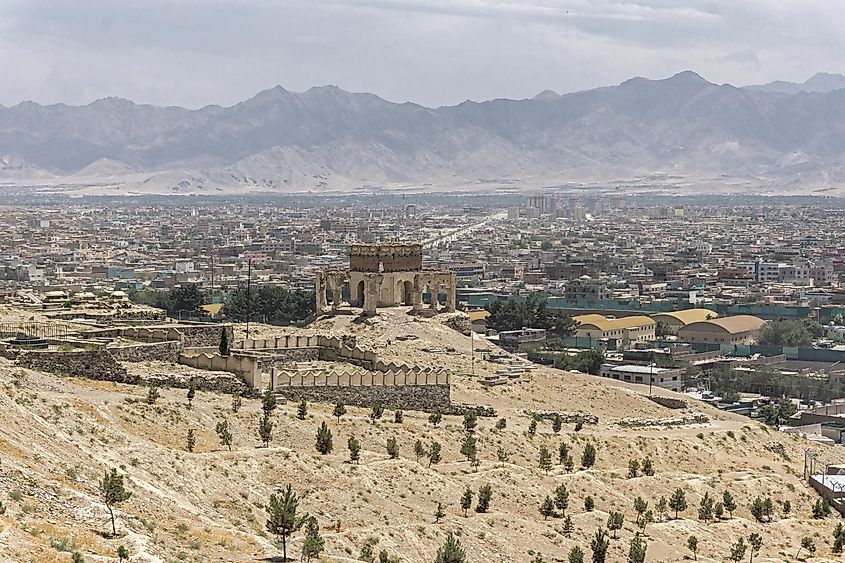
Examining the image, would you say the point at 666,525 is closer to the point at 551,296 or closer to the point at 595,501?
the point at 595,501

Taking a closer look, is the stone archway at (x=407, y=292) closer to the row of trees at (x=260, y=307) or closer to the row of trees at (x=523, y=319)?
the row of trees at (x=260, y=307)

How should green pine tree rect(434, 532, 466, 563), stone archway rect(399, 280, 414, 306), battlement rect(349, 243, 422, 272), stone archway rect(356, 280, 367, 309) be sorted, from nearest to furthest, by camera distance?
green pine tree rect(434, 532, 466, 563) < battlement rect(349, 243, 422, 272) < stone archway rect(399, 280, 414, 306) < stone archway rect(356, 280, 367, 309)

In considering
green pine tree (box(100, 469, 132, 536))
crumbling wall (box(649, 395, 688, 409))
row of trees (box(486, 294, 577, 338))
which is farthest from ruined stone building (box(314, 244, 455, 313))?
green pine tree (box(100, 469, 132, 536))

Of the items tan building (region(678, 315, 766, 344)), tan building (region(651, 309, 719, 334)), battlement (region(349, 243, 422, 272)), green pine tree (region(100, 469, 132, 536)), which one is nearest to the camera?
green pine tree (region(100, 469, 132, 536))

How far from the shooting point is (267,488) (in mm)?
26938

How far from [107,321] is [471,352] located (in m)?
10.4

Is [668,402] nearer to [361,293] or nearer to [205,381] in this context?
[361,293]

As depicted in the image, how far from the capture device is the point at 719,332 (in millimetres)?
89625

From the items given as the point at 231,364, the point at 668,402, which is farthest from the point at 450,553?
the point at 668,402

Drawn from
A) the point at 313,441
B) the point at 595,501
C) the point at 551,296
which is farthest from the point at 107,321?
the point at 551,296

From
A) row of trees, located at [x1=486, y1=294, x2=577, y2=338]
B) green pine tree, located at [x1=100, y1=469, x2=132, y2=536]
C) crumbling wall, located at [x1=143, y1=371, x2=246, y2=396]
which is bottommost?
row of trees, located at [x1=486, y1=294, x2=577, y2=338]

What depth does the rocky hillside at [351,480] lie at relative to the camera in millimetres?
22578

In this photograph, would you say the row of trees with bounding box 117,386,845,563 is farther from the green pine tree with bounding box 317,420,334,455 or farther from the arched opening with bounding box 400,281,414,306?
the arched opening with bounding box 400,281,414,306

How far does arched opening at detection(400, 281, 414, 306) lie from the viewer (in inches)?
1944
